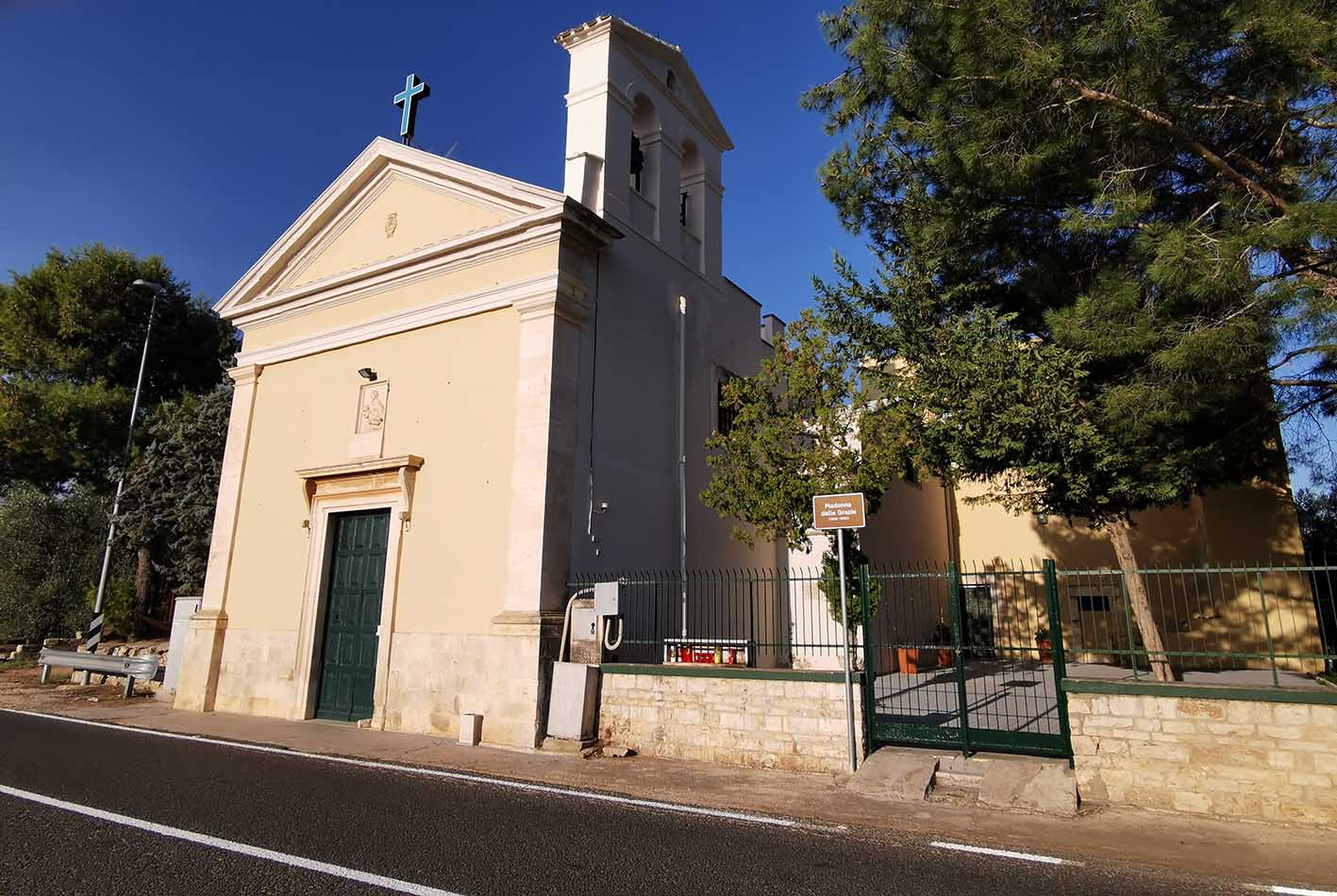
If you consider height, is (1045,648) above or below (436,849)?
above

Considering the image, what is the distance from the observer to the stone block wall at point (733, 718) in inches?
326

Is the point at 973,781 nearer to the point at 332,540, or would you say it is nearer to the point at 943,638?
the point at 332,540

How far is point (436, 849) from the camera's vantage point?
17.3 ft

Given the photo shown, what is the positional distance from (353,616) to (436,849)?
26.4 ft

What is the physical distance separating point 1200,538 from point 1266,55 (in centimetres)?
1282

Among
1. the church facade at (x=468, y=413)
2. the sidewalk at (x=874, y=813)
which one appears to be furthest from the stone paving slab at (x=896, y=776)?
the church facade at (x=468, y=413)

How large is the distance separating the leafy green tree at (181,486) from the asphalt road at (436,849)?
1447cm

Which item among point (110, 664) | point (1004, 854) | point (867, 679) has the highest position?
point (867, 679)

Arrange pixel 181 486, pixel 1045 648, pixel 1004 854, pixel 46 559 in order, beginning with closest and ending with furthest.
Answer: pixel 1004 854 → pixel 1045 648 → pixel 181 486 → pixel 46 559

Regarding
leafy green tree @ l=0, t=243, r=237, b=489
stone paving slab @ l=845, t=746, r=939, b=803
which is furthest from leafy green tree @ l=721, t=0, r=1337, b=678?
leafy green tree @ l=0, t=243, r=237, b=489

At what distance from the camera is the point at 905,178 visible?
1154cm

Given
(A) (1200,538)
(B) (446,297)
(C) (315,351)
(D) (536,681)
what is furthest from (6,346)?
(A) (1200,538)

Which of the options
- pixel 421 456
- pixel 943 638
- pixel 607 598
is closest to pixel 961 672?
pixel 607 598

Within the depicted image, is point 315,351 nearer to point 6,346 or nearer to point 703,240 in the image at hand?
point 703,240
